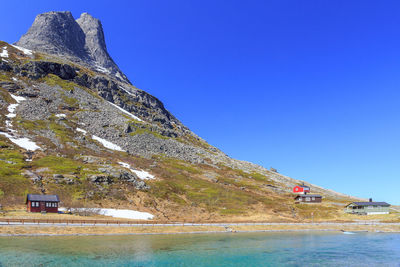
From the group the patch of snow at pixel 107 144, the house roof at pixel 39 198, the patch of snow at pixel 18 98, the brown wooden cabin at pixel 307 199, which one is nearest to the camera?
the house roof at pixel 39 198

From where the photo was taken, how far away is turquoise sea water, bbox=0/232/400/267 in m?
43.7

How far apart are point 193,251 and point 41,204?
48.2 m

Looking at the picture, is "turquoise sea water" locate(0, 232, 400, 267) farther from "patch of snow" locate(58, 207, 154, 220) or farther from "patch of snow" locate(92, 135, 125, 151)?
"patch of snow" locate(92, 135, 125, 151)

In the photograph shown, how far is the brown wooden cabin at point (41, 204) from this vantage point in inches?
3071

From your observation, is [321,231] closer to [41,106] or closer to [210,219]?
[210,219]

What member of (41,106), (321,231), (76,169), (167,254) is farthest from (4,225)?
(41,106)

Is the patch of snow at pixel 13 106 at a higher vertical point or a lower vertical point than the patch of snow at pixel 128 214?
higher

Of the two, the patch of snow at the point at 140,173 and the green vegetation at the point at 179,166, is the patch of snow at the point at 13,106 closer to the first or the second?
the patch of snow at the point at 140,173

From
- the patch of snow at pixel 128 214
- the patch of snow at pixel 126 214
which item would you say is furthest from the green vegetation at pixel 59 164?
the patch of snow at pixel 128 214

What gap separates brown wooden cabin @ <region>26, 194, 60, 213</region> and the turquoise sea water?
2490cm

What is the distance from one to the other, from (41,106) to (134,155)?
66.7 m

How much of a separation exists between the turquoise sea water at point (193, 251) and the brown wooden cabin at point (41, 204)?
980 inches

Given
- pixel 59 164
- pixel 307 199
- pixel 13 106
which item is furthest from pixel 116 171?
pixel 13 106

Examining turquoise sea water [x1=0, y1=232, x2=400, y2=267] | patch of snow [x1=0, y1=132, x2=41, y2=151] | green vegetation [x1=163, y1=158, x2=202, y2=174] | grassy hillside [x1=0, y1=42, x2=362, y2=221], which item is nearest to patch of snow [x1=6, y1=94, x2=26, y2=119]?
grassy hillside [x1=0, y1=42, x2=362, y2=221]
